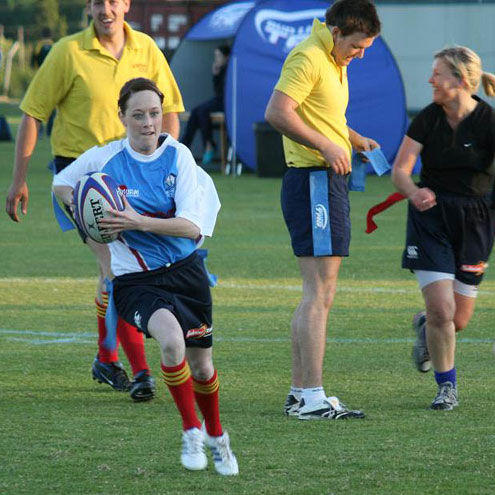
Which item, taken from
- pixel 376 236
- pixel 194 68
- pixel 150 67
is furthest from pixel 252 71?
pixel 150 67

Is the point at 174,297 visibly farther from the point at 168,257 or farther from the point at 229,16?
the point at 229,16

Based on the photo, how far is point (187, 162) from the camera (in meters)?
6.03

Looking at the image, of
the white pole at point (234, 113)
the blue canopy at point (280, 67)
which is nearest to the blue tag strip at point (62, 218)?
the blue canopy at point (280, 67)

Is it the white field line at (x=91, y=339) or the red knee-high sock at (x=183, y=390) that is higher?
the red knee-high sock at (x=183, y=390)

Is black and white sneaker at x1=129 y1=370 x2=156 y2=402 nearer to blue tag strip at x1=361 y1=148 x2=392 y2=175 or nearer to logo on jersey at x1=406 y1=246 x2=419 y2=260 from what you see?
logo on jersey at x1=406 y1=246 x2=419 y2=260

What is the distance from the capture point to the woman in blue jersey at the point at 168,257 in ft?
18.6

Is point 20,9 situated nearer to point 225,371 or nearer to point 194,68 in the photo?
point 194,68

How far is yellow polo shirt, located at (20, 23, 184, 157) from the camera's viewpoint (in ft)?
25.0

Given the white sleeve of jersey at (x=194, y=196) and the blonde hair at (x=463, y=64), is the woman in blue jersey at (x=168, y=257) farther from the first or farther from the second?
the blonde hair at (x=463, y=64)

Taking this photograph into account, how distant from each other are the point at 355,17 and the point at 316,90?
41cm

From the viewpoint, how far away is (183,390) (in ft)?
18.6

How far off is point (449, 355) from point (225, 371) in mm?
1414

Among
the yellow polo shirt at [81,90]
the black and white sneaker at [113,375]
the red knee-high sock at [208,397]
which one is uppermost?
the yellow polo shirt at [81,90]

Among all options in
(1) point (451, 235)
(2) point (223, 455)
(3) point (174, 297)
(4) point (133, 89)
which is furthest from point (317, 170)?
(2) point (223, 455)
